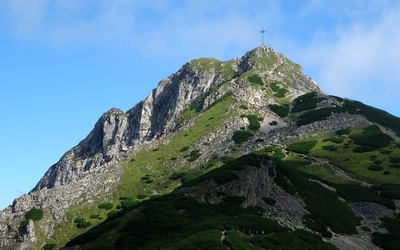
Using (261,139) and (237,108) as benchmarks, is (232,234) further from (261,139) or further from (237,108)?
(237,108)

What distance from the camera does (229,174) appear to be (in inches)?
2501

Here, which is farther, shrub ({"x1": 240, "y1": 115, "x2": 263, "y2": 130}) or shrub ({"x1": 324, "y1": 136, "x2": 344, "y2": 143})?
shrub ({"x1": 240, "y1": 115, "x2": 263, "y2": 130})

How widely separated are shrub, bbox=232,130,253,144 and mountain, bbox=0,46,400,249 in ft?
0.99

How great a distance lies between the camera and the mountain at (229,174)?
172 feet

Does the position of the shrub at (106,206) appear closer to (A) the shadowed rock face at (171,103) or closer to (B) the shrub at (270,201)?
(A) the shadowed rock face at (171,103)

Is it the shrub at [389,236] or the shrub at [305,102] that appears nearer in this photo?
the shrub at [389,236]

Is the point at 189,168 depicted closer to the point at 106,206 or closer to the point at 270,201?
the point at 106,206

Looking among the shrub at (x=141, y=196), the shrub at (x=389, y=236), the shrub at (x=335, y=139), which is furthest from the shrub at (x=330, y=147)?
the shrub at (x=141, y=196)

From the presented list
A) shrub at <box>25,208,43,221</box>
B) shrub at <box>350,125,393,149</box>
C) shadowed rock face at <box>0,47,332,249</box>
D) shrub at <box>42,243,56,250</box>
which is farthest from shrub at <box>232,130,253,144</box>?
shrub at <box>42,243,56,250</box>

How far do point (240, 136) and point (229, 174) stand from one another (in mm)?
61795

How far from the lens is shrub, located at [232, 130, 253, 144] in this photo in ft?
402

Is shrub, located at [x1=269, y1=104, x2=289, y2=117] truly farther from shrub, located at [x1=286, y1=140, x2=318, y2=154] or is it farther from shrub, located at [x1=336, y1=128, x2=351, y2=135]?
shrub, located at [x1=286, y1=140, x2=318, y2=154]

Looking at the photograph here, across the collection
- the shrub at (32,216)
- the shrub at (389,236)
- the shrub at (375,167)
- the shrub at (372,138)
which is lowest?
the shrub at (389,236)

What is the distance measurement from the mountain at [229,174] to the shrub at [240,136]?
0.99 ft
